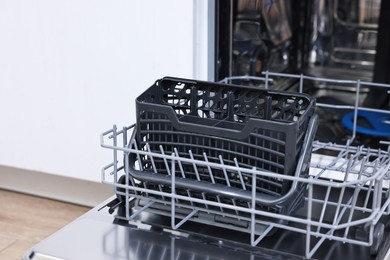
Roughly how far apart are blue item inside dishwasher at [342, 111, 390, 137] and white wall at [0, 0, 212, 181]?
317 mm

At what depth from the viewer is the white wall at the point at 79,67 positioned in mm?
1149

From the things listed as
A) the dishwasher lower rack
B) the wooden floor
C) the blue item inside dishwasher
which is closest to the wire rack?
the dishwasher lower rack

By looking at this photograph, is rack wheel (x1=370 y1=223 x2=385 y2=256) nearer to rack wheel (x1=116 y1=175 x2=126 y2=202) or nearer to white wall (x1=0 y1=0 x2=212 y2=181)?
rack wheel (x1=116 y1=175 x2=126 y2=202)

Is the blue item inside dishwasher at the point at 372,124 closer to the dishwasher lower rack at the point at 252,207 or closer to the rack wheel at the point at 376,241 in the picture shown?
the dishwasher lower rack at the point at 252,207

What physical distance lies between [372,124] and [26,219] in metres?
0.86

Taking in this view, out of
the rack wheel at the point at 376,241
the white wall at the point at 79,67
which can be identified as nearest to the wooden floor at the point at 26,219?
the white wall at the point at 79,67

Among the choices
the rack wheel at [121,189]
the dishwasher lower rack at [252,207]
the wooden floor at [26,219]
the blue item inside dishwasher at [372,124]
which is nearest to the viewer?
the dishwasher lower rack at [252,207]

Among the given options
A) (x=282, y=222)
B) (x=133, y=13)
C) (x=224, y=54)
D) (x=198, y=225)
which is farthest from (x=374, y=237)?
(x=133, y=13)

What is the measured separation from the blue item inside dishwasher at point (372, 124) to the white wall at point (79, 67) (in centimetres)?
32

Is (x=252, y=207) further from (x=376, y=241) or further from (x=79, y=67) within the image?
(x=79, y=67)

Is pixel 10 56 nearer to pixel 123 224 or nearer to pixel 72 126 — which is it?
pixel 72 126

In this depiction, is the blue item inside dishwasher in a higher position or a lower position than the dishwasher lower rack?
lower

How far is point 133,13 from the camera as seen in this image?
1.18 m

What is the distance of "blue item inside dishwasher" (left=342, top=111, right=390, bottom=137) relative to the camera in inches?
44.3
